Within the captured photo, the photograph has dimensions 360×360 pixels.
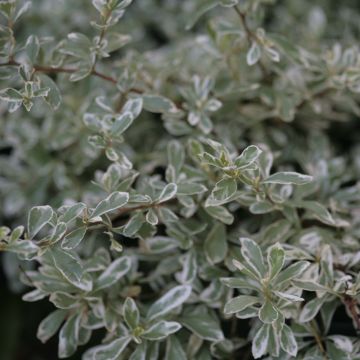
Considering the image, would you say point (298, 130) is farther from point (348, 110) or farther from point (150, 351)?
point (150, 351)

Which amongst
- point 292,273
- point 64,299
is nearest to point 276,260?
point 292,273

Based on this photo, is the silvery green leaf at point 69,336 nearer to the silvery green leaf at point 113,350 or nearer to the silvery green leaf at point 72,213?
the silvery green leaf at point 113,350

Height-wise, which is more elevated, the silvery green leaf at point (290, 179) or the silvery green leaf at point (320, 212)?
the silvery green leaf at point (290, 179)

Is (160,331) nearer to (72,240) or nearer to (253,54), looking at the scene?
(72,240)

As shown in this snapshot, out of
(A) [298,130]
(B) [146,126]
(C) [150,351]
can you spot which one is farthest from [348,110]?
(C) [150,351]

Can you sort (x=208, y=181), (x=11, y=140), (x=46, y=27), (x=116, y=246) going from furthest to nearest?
1. (x=46, y=27)
2. (x=11, y=140)
3. (x=208, y=181)
4. (x=116, y=246)

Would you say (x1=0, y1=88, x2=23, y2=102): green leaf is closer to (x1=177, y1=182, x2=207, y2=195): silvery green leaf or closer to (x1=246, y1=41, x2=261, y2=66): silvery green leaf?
(x1=177, y1=182, x2=207, y2=195): silvery green leaf

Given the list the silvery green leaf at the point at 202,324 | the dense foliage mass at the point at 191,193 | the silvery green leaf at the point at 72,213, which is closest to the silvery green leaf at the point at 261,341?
the dense foliage mass at the point at 191,193
